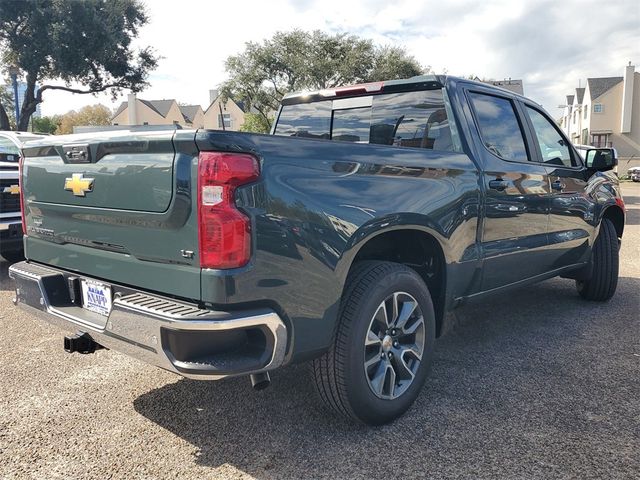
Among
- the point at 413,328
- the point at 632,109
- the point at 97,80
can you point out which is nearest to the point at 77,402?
the point at 413,328

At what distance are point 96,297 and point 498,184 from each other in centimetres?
252

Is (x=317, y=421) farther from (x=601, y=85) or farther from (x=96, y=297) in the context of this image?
(x=601, y=85)

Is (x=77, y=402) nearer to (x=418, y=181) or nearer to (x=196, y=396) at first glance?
(x=196, y=396)

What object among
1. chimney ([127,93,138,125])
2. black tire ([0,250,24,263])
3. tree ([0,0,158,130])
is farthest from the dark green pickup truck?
chimney ([127,93,138,125])

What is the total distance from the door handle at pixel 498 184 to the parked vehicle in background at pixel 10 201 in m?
5.03

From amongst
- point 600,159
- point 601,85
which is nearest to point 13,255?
point 600,159

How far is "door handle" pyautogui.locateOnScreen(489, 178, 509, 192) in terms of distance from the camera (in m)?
3.53

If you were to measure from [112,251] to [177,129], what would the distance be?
27.8 inches

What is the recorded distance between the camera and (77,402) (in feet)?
10.5

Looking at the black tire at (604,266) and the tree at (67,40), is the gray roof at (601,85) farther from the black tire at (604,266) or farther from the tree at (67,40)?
the black tire at (604,266)

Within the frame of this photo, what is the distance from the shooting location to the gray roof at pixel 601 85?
5022 cm

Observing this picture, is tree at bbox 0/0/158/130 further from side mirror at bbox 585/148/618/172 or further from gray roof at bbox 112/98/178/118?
gray roof at bbox 112/98/178/118

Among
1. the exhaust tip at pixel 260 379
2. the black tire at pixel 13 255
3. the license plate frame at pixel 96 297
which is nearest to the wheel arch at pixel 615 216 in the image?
the exhaust tip at pixel 260 379

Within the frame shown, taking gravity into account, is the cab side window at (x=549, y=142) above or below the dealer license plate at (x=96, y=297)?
above
